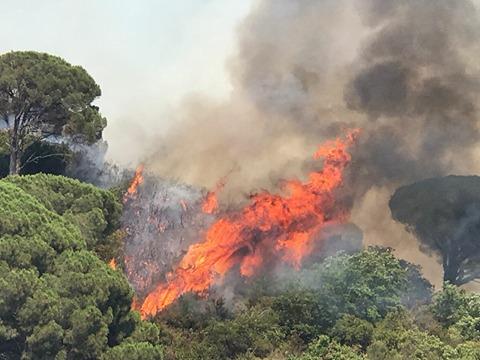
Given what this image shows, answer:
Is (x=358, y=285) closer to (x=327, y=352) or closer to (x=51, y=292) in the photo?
(x=327, y=352)

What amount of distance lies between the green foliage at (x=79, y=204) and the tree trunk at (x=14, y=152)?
10.2m

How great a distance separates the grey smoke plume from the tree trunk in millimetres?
8120

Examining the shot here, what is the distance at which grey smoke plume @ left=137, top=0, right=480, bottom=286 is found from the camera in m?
43.8

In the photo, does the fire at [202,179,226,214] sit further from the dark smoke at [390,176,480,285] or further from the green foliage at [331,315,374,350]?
the dark smoke at [390,176,480,285]

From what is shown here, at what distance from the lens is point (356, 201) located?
44.5 meters

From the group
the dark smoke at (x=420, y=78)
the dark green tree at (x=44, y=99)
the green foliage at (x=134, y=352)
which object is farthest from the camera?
the dark smoke at (x=420, y=78)

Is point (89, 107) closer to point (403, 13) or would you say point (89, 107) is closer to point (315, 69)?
point (315, 69)

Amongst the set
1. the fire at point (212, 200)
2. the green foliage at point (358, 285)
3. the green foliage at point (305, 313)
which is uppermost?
the fire at point (212, 200)

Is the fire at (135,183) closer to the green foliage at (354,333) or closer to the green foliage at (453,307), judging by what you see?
the green foliage at (354,333)

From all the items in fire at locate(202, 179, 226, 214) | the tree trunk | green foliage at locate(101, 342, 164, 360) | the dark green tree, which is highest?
the dark green tree

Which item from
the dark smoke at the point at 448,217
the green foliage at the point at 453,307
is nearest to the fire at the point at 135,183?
the dark smoke at the point at 448,217

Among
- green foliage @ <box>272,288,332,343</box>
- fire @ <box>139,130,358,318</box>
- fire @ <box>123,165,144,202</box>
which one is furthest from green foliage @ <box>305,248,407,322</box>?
fire @ <box>123,165,144,202</box>

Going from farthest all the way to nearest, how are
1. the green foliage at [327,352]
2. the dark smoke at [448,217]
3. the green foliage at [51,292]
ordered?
the dark smoke at [448,217], the green foliage at [327,352], the green foliage at [51,292]

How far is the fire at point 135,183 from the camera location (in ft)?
138
